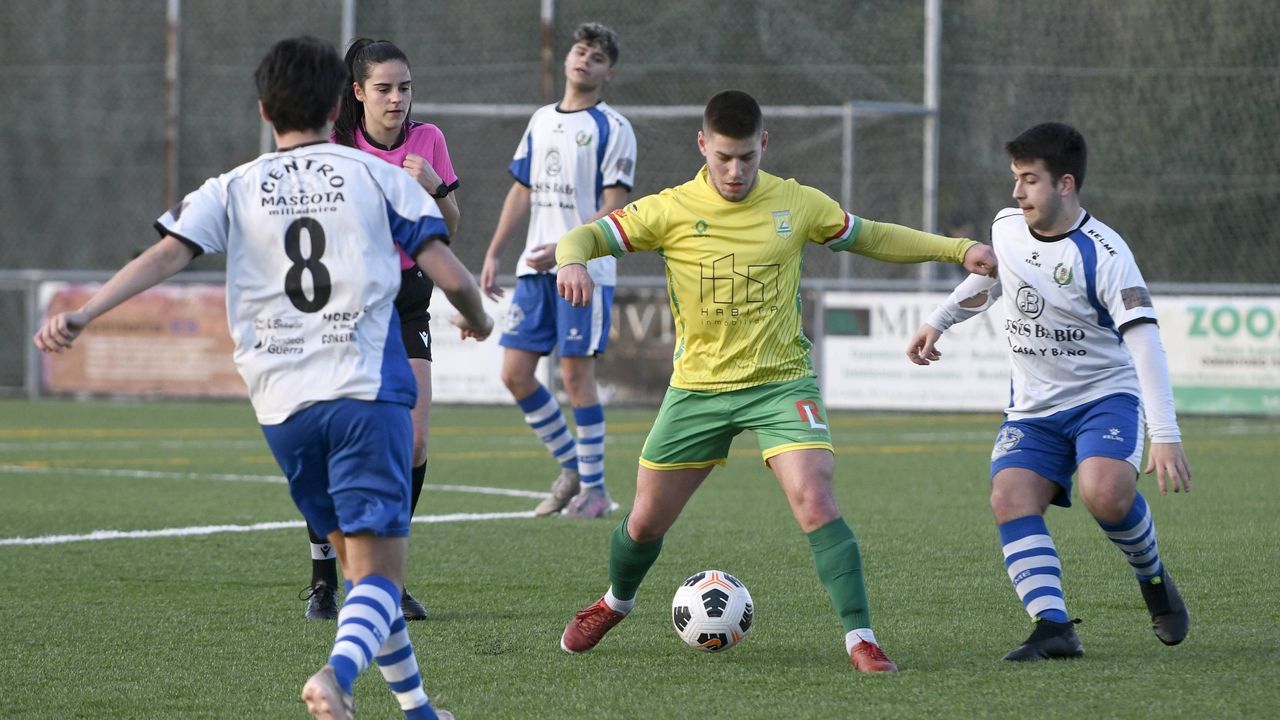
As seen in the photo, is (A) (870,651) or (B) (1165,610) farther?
(B) (1165,610)

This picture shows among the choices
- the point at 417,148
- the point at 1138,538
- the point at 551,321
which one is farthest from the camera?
the point at 551,321

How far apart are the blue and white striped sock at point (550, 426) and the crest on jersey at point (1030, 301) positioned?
390cm

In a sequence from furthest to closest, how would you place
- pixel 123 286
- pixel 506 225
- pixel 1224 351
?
1. pixel 1224 351
2. pixel 506 225
3. pixel 123 286

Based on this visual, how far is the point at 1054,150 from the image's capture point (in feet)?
17.1

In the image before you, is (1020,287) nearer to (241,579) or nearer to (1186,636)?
(1186,636)

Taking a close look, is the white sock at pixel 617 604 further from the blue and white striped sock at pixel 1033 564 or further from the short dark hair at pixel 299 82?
the short dark hair at pixel 299 82

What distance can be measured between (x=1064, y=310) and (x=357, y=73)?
2.48m

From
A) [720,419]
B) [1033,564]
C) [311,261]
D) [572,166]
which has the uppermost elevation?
[572,166]

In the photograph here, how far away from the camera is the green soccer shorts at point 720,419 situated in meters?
5.09

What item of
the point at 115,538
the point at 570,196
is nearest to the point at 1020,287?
the point at 570,196

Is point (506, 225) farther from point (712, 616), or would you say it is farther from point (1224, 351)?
point (1224, 351)

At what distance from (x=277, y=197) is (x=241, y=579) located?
3.08 metres

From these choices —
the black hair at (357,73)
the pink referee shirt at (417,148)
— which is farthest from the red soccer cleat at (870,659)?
the black hair at (357,73)

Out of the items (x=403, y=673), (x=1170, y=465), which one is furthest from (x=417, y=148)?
(x=1170, y=465)
